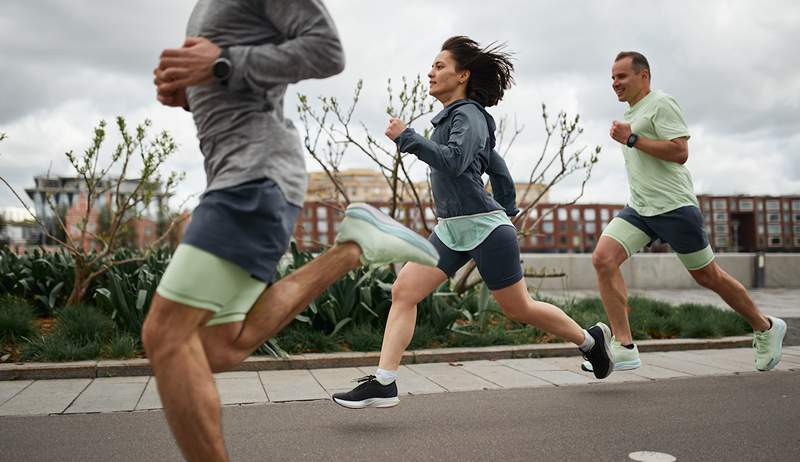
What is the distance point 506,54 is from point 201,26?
2181 millimetres

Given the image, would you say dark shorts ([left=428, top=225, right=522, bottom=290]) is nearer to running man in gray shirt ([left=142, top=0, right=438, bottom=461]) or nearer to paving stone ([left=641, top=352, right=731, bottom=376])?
running man in gray shirt ([left=142, top=0, right=438, bottom=461])

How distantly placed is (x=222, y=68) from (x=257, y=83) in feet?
0.33

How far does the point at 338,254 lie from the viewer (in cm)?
222

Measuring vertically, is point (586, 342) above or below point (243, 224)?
below

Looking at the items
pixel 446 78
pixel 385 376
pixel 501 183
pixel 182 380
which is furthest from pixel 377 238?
pixel 501 183

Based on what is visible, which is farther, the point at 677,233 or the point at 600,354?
the point at 677,233

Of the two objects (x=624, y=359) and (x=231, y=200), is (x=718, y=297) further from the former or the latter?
(x=231, y=200)

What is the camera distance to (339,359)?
5.16 meters

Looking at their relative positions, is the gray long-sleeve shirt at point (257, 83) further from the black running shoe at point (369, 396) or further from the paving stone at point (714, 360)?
the paving stone at point (714, 360)

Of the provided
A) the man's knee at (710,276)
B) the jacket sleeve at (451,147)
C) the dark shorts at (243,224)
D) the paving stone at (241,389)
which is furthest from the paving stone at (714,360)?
the dark shorts at (243,224)

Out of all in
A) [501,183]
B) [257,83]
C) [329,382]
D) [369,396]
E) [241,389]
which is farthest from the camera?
[329,382]

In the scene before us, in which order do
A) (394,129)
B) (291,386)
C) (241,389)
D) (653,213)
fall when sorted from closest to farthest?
(394,129) → (653,213) → (241,389) → (291,386)

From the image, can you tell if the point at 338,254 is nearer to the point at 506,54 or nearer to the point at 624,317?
the point at 506,54

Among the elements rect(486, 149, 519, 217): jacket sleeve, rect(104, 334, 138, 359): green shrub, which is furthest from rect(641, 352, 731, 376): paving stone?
rect(104, 334, 138, 359): green shrub
